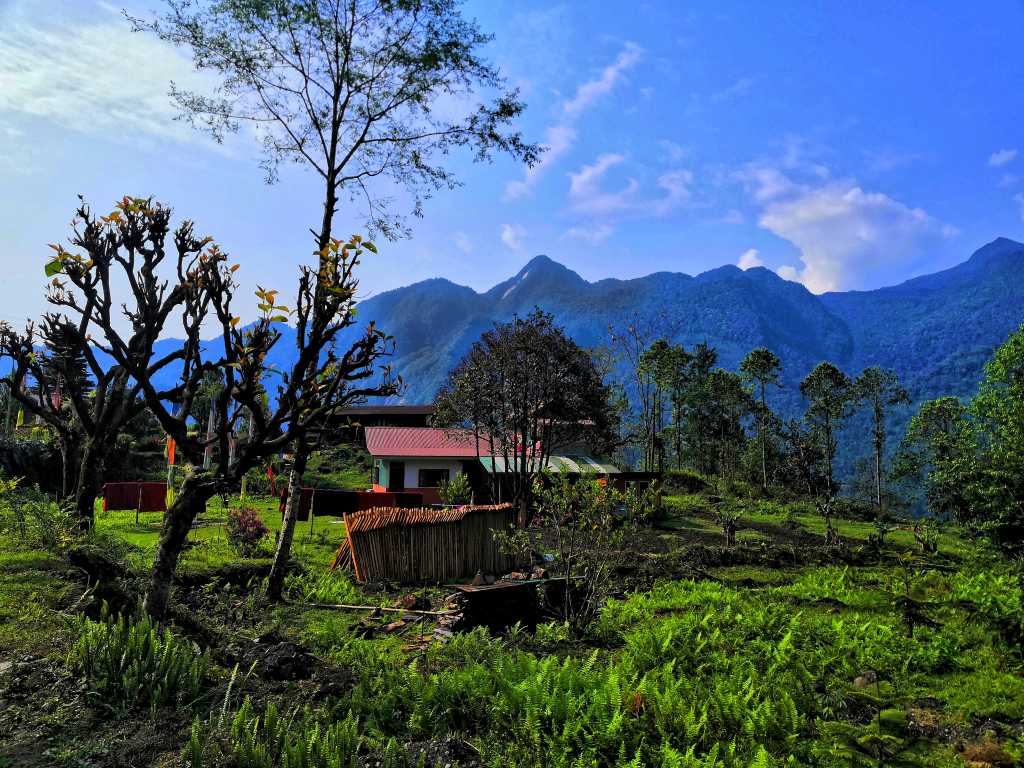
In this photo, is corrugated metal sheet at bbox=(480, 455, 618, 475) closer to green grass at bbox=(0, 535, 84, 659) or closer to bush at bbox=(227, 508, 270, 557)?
bush at bbox=(227, 508, 270, 557)

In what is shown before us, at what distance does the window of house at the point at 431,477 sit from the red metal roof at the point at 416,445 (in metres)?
1.27

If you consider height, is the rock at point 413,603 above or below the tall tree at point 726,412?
below

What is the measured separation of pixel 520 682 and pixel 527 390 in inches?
674

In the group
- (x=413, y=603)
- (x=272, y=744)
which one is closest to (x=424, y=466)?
(x=413, y=603)

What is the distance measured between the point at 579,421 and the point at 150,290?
17.0 metres

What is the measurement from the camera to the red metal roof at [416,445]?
113ft

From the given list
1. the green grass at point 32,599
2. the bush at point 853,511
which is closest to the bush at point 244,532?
the green grass at point 32,599

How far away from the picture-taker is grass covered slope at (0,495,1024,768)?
15.3 ft

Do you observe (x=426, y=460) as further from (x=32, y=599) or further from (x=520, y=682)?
(x=520, y=682)

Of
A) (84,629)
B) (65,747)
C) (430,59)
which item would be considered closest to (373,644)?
(84,629)

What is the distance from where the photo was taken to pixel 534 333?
23.3m

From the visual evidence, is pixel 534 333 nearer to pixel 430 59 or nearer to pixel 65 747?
pixel 430 59

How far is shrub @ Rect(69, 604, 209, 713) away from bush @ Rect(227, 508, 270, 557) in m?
9.01

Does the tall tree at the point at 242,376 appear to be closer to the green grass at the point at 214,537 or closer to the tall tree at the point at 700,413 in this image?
the green grass at the point at 214,537
